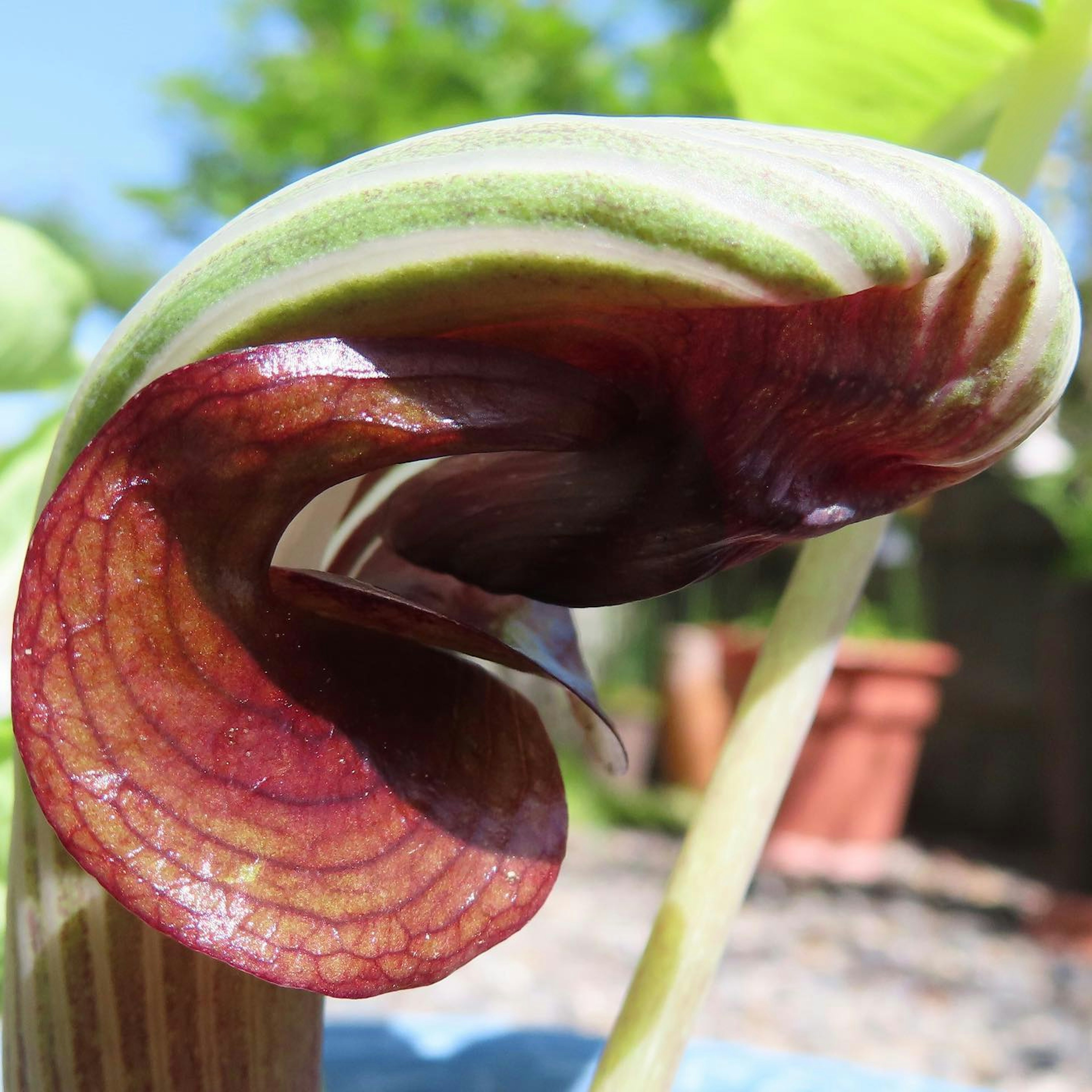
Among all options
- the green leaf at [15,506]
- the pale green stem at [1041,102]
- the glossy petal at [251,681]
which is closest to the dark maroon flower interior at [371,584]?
the glossy petal at [251,681]

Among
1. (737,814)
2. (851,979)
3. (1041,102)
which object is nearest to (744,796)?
(737,814)

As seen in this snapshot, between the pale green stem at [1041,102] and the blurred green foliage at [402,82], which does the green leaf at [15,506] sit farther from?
the blurred green foliage at [402,82]

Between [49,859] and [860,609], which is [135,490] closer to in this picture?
[49,859]

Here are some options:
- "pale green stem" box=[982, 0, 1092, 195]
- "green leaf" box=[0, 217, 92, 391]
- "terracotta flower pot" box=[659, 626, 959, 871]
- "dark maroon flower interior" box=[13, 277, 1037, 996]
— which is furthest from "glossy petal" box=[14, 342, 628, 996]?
"terracotta flower pot" box=[659, 626, 959, 871]

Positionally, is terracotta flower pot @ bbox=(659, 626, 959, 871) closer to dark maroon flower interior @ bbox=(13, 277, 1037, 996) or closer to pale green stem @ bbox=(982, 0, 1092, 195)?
pale green stem @ bbox=(982, 0, 1092, 195)

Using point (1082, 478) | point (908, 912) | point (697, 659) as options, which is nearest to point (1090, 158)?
point (1082, 478)
